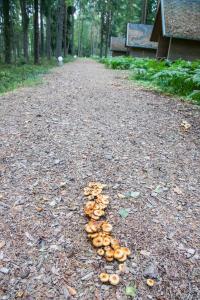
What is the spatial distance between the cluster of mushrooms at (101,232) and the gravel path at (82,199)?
81mm

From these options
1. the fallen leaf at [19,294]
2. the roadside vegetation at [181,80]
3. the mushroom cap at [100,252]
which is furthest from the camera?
the roadside vegetation at [181,80]

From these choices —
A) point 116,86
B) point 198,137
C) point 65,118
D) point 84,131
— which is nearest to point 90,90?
point 116,86

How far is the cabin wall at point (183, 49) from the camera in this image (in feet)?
60.9

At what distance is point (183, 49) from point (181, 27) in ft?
5.03

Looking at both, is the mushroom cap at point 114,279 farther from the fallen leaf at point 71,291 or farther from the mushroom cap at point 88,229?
the mushroom cap at point 88,229

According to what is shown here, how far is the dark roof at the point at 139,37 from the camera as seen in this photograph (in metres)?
28.0

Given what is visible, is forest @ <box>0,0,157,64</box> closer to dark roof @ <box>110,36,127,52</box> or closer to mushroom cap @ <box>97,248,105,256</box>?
dark roof @ <box>110,36,127,52</box>

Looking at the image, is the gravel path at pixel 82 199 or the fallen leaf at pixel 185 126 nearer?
the gravel path at pixel 82 199

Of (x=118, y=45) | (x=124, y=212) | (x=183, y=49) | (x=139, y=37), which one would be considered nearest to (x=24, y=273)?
(x=124, y=212)

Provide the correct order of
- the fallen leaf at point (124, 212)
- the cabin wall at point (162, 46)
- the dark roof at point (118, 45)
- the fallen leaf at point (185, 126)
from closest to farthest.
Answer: the fallen leaf at point (124, 212) < the fallen leaf at point (185, 126) < the cabin wall at point (162, 46) < the dark roof at point (118, 45)

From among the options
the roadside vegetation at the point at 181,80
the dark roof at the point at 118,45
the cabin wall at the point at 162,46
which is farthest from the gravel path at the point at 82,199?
the dark roof at the point at 118,45

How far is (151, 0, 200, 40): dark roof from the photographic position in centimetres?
1745

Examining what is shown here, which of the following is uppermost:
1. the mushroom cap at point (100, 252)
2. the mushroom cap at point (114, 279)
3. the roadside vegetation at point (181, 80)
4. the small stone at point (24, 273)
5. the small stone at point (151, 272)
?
the roadside vegetation at point (181, 80)

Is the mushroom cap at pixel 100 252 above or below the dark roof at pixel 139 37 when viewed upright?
below
